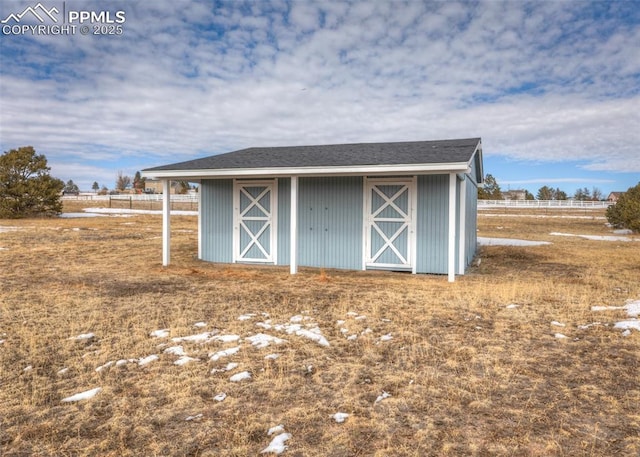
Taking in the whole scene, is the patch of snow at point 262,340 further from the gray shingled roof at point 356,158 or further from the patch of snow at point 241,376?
the gray shingled roof at point 356,158

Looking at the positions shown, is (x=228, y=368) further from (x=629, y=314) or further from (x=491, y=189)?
(x=491, y=189)

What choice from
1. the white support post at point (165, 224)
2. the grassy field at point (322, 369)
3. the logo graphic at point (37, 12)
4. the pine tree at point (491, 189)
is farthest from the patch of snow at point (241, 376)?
the pine tree at point (491, 189)

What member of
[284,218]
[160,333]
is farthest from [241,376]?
[284,218]

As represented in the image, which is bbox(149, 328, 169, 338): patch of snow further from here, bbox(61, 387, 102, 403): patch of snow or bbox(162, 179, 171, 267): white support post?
bbox(162, 179, 171, 267): white support post

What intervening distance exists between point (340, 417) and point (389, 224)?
7.04m

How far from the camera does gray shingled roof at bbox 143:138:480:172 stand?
8316 millimetres

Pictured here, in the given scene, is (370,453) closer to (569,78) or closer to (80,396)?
(80,396)

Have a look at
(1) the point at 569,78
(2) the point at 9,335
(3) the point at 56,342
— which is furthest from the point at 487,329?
(1) the point at 569,78

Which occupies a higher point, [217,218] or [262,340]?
[217,218]

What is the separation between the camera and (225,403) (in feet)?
10.2

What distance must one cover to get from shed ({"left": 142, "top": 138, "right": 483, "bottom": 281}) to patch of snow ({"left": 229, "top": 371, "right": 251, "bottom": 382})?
18.2 ft

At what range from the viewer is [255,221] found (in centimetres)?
1060

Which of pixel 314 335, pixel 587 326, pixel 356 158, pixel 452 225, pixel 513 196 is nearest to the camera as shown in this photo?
pixel 314 335

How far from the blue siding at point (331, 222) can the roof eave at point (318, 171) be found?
1003 millimetres
